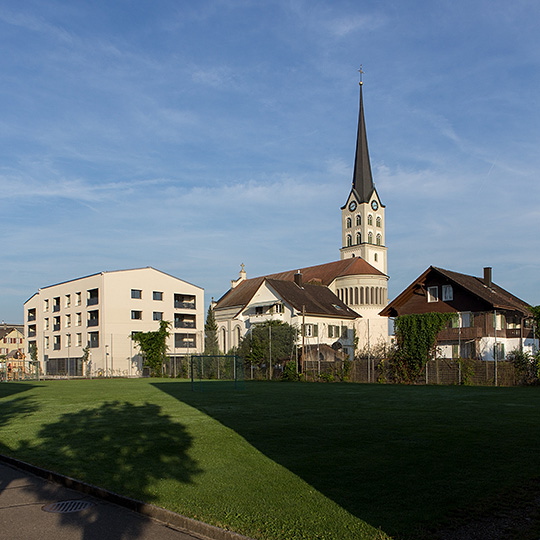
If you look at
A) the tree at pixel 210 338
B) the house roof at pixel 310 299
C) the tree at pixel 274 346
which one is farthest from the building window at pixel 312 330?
the tree at pixel 274 346

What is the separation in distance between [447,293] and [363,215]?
63.8 m

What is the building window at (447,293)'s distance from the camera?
1593 inches

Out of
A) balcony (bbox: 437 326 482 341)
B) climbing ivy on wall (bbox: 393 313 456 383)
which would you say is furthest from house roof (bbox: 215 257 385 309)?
climbing ivy on wall (bbox: 393 313 456 383)

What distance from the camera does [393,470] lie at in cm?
741

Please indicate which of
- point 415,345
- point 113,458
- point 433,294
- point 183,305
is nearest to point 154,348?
point 183,305

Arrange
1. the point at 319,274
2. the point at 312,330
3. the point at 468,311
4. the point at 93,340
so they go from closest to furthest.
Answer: the point at 468,311 < the point at 312,330 < the point at 93,340 < the point at 319,274

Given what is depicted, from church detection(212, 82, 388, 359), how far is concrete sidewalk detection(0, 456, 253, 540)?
26.8m

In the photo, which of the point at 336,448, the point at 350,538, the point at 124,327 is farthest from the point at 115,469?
the point at 124,327

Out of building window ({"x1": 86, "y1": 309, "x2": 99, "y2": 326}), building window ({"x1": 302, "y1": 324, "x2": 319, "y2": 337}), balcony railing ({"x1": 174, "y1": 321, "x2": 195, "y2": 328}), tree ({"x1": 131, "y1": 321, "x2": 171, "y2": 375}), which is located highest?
building window ({"x1": 86, "y1": 309, "x2": 99, "y2": 326})

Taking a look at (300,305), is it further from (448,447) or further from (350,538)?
(350,538)

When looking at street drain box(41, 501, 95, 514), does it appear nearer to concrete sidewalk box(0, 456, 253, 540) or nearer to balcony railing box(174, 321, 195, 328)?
concrete sidewalk box(0, 456, 253, 540)

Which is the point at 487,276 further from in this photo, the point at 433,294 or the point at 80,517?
the point at 80,517

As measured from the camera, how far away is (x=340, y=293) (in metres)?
79.9

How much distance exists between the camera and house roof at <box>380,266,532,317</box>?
3831cm
